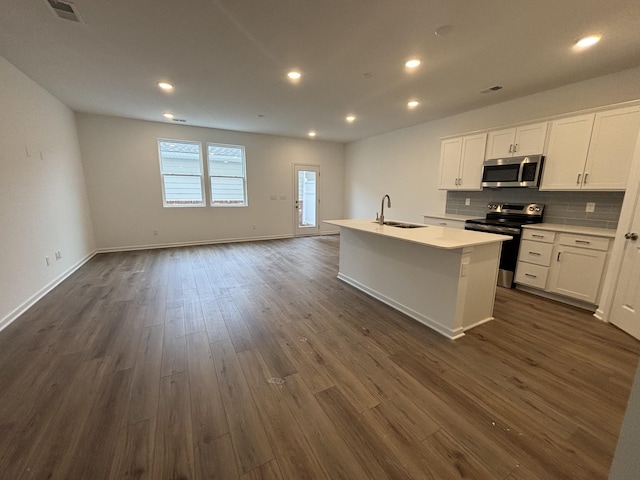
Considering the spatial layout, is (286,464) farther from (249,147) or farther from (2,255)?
(249,147)

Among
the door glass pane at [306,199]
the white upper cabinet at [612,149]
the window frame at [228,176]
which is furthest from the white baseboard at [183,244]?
the white upper cabinet at [612,149]

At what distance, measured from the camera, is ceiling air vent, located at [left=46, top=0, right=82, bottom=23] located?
2.01 metres

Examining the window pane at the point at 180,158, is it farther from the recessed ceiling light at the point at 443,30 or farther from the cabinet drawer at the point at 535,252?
the cabinet drawer at the point at 535,252

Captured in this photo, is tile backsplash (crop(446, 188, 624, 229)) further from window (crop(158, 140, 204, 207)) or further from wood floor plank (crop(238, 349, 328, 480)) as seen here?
window (crop(158, 140, 204, 207))

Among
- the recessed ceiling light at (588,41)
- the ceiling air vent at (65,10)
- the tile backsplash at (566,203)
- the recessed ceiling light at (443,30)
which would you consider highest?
the recessed ceiling light at (588,41)

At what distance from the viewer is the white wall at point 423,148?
10.4ft

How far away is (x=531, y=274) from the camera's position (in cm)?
344

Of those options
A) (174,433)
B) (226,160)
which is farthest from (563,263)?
(226,160)

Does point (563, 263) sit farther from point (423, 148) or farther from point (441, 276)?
point (423, 148)

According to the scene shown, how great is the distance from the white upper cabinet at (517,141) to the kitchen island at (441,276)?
1834mm

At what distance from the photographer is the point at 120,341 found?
2320 mm

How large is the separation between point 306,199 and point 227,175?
233 cm

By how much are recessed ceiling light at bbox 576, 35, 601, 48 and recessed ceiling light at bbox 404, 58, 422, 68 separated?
141 centimetres

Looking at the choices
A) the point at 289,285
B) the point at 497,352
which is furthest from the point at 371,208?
the point at 497,352
